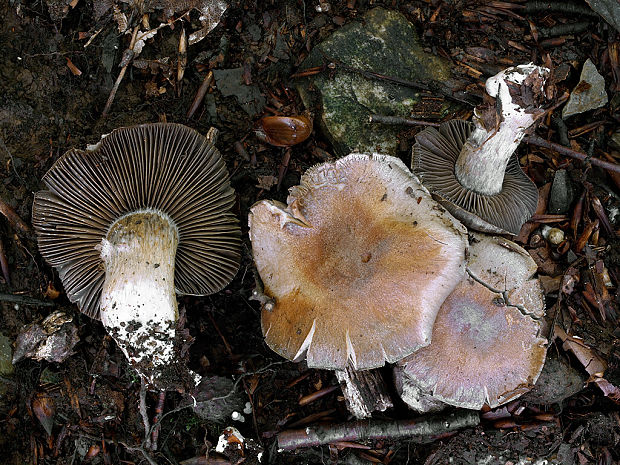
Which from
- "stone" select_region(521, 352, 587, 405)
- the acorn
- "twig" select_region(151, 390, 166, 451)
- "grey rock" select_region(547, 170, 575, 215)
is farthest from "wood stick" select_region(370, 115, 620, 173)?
"twig" select_region(151, 390, 166, 451)

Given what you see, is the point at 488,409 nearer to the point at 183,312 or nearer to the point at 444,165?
the point at 444,165

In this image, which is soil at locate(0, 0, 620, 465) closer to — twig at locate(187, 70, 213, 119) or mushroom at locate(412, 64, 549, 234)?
twig at locate(187, 70, 213, 119)

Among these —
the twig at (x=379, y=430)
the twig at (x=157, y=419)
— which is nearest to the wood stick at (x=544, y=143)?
Result: the twig at (x=379, y=430)

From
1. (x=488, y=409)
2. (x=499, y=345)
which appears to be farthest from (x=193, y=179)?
(x=488, y=409)

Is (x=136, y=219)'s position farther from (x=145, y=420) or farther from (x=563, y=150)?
(x=563, y=150)

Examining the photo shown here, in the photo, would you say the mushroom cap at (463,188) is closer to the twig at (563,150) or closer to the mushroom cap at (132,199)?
the twig at (563,150)
